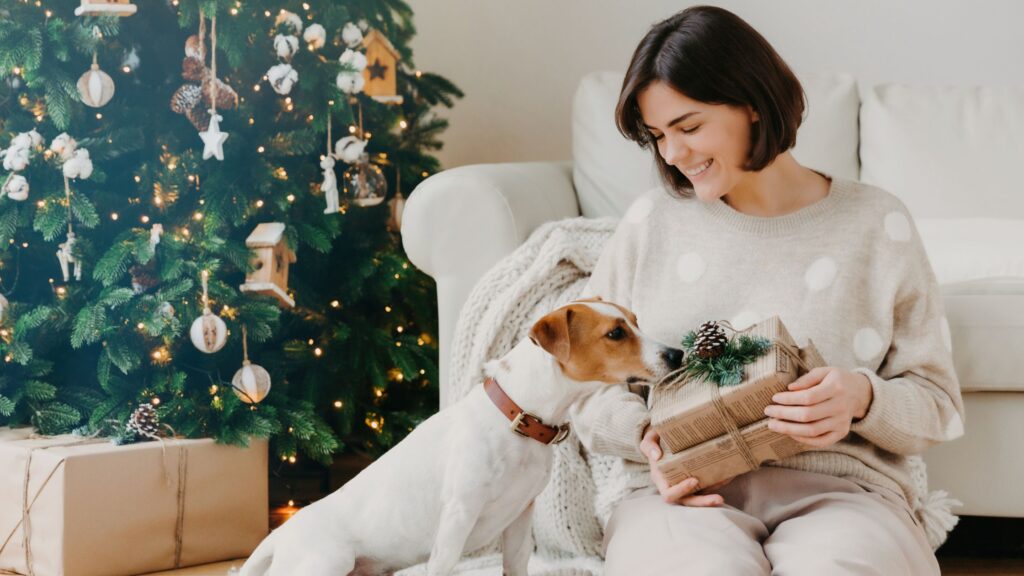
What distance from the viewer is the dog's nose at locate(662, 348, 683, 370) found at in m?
1.34

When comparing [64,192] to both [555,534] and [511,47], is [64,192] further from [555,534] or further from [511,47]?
[511,47]

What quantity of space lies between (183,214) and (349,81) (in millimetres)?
451

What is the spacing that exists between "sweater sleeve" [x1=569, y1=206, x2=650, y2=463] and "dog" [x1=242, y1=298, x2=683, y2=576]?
4cm

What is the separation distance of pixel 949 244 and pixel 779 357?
101 cm

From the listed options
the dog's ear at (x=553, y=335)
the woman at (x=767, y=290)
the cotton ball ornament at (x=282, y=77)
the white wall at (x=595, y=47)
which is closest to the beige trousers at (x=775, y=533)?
the woman at (x=767, y=290)

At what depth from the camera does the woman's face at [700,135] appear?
4.38 feet

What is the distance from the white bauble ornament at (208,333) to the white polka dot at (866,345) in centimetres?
126

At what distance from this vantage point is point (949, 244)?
200cm

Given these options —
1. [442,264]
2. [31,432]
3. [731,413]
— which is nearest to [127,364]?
[31,432]

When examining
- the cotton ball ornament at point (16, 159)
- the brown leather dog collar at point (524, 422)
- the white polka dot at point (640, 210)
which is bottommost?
the brown leather dog collar at point (524, 422)

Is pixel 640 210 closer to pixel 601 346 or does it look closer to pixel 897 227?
pixel 601 346

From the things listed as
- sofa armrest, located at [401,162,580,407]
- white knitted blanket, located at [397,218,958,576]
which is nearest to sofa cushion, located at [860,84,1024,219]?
white knitted blanket, located at [397,218,958,576]

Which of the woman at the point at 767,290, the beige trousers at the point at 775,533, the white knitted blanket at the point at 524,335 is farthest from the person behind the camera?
the white knitted blanket at the point at 524,335

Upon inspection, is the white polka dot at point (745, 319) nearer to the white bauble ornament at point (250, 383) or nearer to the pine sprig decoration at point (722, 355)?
the pine sprig decoration at point (722, 355)
